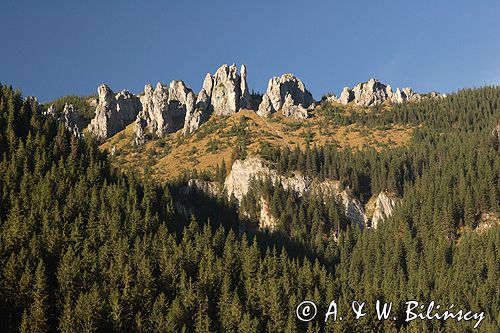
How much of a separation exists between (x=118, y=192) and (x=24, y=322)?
72033mm

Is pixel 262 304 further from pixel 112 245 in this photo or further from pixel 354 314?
pixel 112 245

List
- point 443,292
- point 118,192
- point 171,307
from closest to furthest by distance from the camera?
point 171,307
point 443,292
point 118,192

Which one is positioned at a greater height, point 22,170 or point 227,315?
point 22,170

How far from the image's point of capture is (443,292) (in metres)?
159

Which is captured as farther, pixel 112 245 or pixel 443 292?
pixel 443 292

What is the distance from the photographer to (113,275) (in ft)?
411

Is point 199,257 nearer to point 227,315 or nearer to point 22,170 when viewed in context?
point 227,315

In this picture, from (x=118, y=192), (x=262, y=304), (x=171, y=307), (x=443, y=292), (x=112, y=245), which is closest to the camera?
(x=171, y=307)

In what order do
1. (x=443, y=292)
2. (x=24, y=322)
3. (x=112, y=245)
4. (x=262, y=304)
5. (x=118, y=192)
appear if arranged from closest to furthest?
1. (x=24, y=322)
2. (x=262, y=304)
3. (x=112, y=245)
4. (x=443, y=292)
5. (x=118, y=192)

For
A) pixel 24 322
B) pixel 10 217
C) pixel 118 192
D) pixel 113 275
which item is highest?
pixel 118 192

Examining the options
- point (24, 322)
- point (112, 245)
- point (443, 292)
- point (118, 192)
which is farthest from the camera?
point (118, 192)

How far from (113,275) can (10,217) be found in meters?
33.4

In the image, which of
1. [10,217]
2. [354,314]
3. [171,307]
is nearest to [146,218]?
[10,217]

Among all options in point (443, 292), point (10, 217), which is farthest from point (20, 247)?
point (443, 292)
